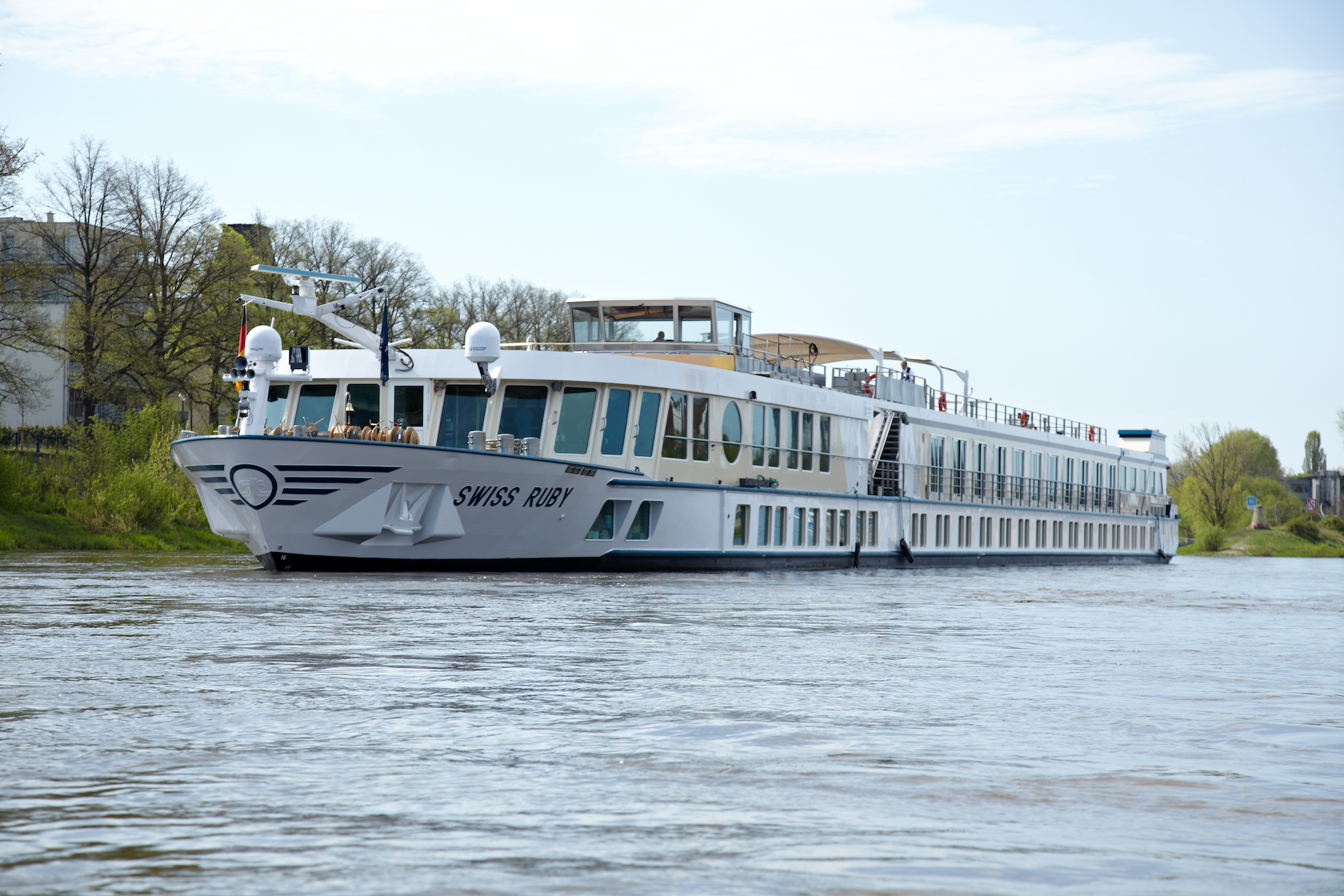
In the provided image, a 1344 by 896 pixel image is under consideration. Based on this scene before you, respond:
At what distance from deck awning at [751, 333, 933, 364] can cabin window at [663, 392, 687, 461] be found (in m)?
6.54

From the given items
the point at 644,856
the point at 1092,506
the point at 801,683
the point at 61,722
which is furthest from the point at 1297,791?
the point at 1092,506

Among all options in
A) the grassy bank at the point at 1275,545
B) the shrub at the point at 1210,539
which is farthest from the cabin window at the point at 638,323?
the shrub at the point at 1210,539

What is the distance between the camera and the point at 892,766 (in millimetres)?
5699

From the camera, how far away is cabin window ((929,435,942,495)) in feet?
116

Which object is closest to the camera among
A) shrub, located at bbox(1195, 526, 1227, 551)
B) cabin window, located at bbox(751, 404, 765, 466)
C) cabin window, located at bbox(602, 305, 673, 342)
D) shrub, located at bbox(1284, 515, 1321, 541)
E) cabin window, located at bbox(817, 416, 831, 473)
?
cabin window, located at bbox(751, 404, 765, 466)

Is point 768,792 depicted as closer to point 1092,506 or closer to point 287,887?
point 287,887

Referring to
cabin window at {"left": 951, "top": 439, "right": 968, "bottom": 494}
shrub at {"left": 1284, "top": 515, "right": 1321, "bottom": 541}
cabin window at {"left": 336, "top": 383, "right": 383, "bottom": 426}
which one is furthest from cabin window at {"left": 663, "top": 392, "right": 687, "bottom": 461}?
shrub at {"left": 1284, "top": 515, "right": 1321, "bottom": 541}

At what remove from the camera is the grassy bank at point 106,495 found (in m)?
35.0

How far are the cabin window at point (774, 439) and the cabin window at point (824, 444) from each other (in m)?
1.78

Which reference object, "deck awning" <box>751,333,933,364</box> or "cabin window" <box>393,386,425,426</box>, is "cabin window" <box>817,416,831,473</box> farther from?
"cabin window" <box>393,386,425,426</box>

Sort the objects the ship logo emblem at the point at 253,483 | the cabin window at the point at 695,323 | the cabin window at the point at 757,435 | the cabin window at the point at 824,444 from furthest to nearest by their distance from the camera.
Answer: the cabin window at the point at 824,444 < the cabin window at the point at 695,323 < the cabin window at the point at 757,435 < the ship logo emblem at the point at 253,483

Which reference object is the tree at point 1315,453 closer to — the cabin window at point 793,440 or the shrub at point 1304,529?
the shrub at point 1304,529

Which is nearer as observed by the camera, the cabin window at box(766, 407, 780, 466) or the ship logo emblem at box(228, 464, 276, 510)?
the ship logo emblem at box(228, 464, 276, 510)

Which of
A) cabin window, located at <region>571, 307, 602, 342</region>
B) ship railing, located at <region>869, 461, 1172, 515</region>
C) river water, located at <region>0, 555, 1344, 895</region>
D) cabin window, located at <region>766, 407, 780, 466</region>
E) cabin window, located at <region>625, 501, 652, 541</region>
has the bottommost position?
river water, located at <region>0, 555, 1344, 895</region>
